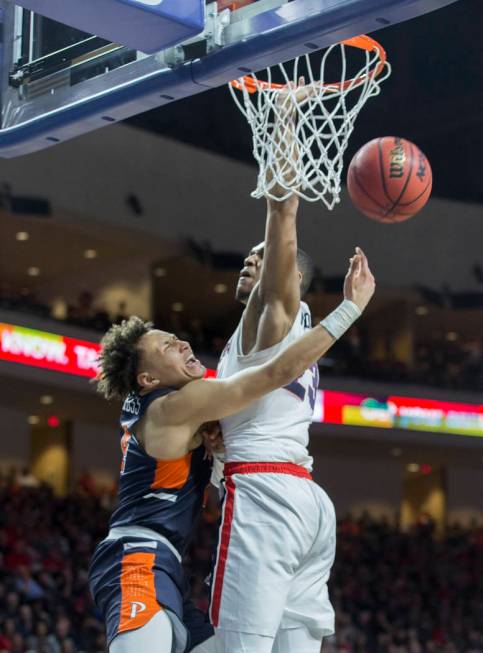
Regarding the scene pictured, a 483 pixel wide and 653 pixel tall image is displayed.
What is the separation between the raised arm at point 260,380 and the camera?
3984 millimetres

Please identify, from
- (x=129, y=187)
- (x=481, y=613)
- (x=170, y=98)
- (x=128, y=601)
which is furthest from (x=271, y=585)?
(x=129, y=187)

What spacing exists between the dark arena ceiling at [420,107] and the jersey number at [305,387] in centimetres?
1568

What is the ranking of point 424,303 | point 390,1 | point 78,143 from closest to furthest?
point 390,1, point 78,143, point 424,303

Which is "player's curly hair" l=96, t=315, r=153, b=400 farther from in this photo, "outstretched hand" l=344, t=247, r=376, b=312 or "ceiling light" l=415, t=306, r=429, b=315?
"ceiling light" l=415, t=306, r=429, b=315

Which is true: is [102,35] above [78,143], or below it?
below

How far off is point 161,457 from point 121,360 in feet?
1.43

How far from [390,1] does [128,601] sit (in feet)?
6.97

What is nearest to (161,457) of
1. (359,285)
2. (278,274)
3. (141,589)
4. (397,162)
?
(141,589)

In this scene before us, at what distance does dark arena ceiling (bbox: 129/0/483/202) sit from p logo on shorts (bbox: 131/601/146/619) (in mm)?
16504

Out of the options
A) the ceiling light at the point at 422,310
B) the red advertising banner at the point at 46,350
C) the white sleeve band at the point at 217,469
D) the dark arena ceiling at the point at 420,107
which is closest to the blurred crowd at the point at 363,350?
the red advertising banner at the point at 46,350

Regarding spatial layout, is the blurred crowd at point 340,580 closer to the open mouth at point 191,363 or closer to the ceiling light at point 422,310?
the ceiling light at point 422,310

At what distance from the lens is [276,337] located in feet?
14.0

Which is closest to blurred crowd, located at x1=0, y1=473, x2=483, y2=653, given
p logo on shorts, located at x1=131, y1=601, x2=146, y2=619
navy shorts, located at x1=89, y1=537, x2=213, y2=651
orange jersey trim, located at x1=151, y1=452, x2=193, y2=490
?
navy shorts, located at x1=89, y1=537, x2=213, y2=651

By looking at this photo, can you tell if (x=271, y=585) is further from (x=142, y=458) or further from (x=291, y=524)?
(x=142, y=458)
